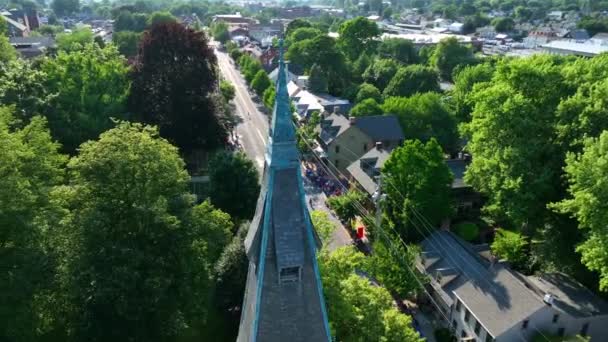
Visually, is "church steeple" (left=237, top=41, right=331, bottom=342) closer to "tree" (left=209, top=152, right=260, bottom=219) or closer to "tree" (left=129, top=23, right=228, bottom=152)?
"tree" (left=209, top=152, right=260, bottom=219)

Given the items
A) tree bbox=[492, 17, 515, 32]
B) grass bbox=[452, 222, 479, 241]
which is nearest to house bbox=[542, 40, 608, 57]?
tree bbox=[492, 17, 515, 32]

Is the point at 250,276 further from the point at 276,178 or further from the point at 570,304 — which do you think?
the point at 570,304

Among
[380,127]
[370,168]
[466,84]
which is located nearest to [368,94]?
[466,84]

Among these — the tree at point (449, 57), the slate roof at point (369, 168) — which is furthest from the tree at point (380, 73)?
the slate roof at point (369, 168)

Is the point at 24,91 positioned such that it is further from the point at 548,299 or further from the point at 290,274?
the point at 548,299

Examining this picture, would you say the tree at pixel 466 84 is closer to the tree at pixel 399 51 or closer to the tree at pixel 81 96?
the tree at pixel 399 51
